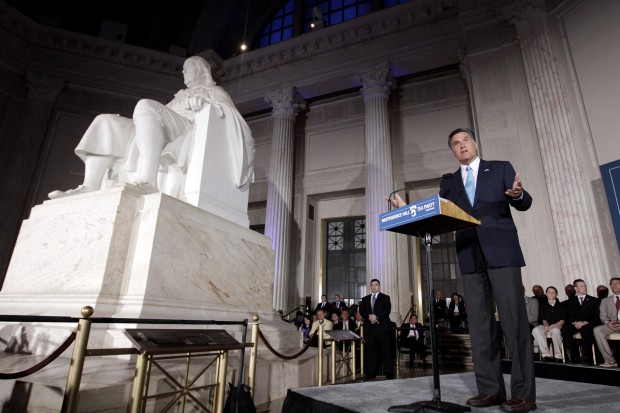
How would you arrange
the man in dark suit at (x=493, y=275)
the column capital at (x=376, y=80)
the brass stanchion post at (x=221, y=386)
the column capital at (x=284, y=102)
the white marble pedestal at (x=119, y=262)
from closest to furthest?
1. the man in dark suit at (x=493, y=275)
2. the brass stanchion post at (x=221, y=386)
3. the white marble pedestal at (x=119, y=262)
4. the column capital at (x=376, y=80)
5. the column capital at (x=284, y=102)

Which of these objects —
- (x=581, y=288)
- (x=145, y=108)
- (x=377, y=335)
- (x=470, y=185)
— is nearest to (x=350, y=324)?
(x=377, y=335)

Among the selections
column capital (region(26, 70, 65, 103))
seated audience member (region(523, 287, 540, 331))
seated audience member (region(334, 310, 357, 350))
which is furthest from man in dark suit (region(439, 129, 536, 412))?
column capital (region(26, 70, 65, 103))

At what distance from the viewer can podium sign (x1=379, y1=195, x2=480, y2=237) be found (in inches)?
68.7

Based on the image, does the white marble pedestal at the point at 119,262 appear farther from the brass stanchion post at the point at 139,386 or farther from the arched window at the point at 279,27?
the arched window at the point at 279,27

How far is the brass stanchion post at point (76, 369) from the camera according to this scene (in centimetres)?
155

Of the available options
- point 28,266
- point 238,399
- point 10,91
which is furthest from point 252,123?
point 238,399

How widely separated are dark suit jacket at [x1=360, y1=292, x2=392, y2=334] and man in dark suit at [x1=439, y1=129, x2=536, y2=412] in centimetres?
385

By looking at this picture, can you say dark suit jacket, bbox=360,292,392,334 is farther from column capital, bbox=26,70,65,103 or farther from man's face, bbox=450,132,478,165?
column capital, bbox=26,70,65,103

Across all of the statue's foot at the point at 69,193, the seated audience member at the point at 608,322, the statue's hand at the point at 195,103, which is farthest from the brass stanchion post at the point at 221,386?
the seated audience member at the point at 608,322

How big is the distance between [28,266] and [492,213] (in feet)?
11.4

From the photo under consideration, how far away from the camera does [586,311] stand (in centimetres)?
568

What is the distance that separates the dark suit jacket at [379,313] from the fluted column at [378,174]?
3347 mm

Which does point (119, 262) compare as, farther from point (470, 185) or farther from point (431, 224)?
point (470, 185)

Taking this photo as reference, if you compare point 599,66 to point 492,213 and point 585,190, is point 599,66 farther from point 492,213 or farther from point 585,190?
point 492,213
